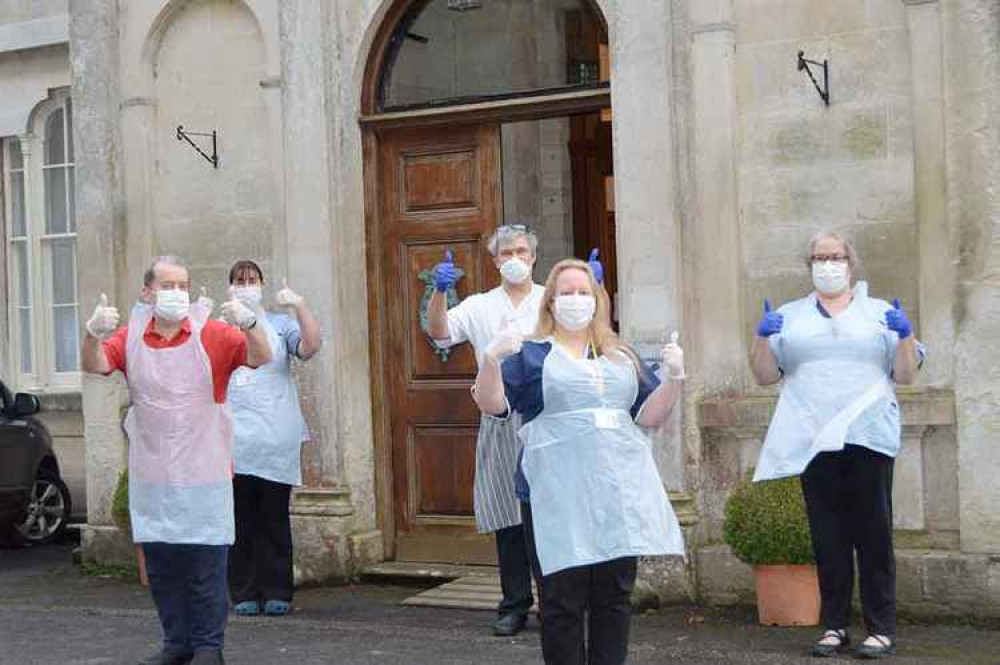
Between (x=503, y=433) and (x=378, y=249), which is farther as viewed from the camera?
(x=378, y=249)

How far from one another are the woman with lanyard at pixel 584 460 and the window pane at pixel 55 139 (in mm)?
10148

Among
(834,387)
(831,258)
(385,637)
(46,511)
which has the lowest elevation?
(385,637)

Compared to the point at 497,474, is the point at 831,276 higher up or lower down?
higher up

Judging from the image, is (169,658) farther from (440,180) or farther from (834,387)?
(440,180)

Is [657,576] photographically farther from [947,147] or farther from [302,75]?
[302,75]

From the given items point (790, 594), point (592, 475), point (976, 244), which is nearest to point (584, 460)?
point (592, 475)

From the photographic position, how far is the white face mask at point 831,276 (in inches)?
309

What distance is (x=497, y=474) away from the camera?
8.67 m

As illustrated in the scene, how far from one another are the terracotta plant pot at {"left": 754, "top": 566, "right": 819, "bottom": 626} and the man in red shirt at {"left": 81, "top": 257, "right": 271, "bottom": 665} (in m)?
2.70

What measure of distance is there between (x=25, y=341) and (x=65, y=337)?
445mm

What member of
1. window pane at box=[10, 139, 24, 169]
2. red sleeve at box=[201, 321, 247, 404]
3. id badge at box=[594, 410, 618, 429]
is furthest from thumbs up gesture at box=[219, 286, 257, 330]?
window pane at box=[10, 139, 24, 169]

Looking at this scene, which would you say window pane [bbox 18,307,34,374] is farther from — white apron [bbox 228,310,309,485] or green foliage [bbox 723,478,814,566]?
green foliage [bbox 723,478,814,566]

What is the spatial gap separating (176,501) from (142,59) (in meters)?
4.89

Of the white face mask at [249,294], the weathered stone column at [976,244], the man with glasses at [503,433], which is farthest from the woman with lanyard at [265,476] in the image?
the weathered stone column at [976,244]
